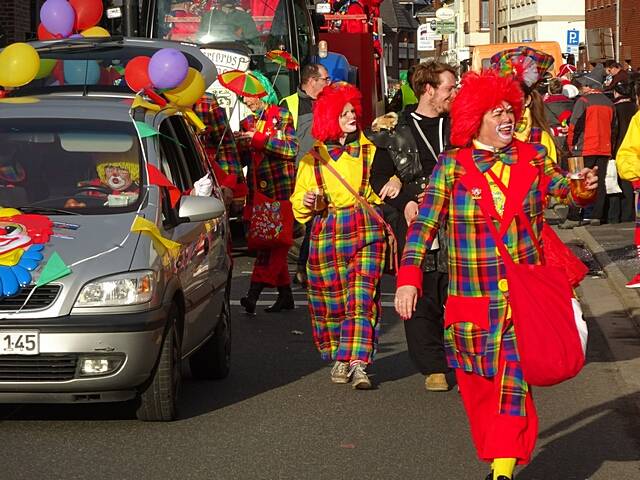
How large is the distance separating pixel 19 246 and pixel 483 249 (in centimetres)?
249

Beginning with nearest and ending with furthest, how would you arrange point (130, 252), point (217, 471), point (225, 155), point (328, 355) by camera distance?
point (217, 471), point (130, 252), point (328, 355), point (225, 155)

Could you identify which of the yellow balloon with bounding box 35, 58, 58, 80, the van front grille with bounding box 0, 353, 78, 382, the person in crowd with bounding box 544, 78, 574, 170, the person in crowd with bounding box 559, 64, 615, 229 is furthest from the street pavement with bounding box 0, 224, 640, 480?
the person in crowd with bounding box 544, 78, 574, 170

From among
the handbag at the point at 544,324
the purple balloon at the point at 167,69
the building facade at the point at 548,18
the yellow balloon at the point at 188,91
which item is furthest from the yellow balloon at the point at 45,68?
the building facade at the point at 548,18

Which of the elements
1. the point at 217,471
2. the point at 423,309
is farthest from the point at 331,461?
the point at 423,309

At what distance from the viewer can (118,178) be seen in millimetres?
8398

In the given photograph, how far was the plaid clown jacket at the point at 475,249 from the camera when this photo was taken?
624cm

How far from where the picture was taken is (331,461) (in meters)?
7.34

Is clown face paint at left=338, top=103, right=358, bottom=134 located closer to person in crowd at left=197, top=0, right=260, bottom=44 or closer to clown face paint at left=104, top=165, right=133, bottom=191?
clown face paint at left=104, top=165, right=133, bottom=191

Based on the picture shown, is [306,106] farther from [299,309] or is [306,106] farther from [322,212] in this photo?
[322,212]

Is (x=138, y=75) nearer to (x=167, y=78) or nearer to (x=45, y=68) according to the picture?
(x=167, y=78)

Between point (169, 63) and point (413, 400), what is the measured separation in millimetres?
2491

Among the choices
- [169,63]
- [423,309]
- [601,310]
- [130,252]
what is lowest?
[601,310]

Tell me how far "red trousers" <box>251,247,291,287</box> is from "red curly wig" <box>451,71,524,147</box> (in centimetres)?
646

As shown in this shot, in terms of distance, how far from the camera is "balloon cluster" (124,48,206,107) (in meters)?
9.58
